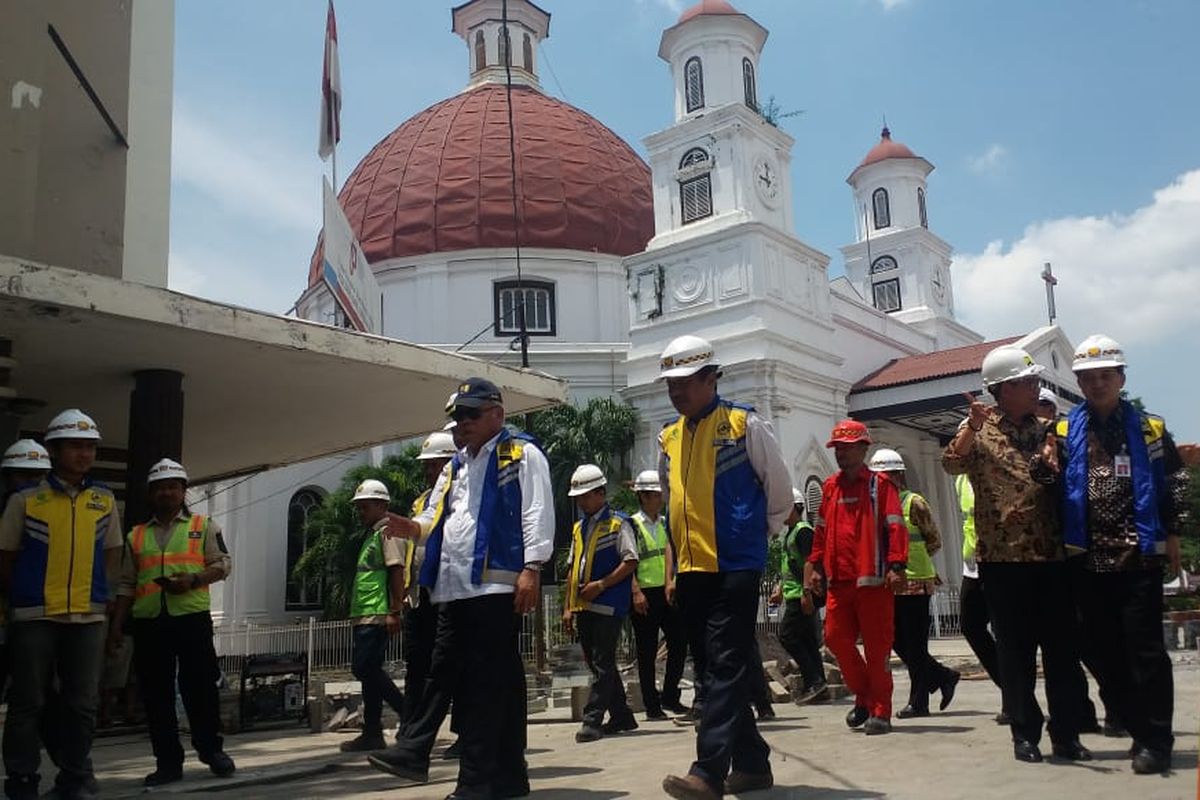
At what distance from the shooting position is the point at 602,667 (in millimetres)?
7293

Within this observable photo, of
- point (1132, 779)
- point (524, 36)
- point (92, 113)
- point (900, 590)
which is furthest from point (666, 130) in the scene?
point (1132, 779)

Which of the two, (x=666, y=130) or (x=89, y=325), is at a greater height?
(x=666, y=130)

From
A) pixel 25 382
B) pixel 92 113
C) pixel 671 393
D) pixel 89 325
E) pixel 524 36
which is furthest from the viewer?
pixel 524 36

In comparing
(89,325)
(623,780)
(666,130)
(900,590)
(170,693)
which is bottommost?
(623,780)

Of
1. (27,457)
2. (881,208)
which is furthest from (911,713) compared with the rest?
(881,208)

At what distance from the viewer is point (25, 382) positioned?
30.4ft

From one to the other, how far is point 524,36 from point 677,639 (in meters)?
40.8

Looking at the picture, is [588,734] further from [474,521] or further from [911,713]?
[474,521]

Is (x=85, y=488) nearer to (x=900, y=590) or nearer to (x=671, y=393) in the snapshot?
(x=671, y=393)

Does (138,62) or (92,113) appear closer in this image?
(92,113)

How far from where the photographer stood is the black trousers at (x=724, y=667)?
163 inches

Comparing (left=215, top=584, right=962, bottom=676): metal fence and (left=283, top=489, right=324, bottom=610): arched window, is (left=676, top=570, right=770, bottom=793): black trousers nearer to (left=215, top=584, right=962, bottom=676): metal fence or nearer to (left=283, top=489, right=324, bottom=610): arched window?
(left=215, top=584, right=962, bottom=676): metal fence

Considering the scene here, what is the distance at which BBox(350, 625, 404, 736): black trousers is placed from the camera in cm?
688

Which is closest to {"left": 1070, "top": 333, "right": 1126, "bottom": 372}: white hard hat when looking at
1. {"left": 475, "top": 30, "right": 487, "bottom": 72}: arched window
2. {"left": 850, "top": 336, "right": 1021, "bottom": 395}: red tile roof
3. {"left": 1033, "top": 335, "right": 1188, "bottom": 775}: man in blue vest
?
{"left": 1033, "top": 335, "right": 1188, "bottom": 775}: man in blue vest
